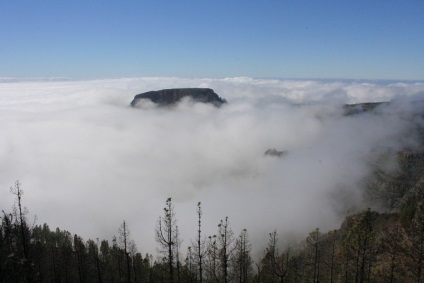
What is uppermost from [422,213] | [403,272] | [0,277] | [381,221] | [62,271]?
[422,213]

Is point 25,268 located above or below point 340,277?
above

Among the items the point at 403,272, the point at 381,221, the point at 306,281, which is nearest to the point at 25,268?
the point at 306,281

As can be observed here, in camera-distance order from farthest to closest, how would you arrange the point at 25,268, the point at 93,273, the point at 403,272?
the point at 93,273 → the point at 403,272 → the point at 25,268

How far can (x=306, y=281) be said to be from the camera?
91938 millimetres

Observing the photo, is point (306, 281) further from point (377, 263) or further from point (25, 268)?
point (25, 268)

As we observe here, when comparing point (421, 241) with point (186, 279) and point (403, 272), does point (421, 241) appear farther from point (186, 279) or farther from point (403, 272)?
point (186, 279)

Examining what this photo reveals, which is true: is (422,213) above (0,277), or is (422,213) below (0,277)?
above

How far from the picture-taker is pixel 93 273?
101062 millimetres

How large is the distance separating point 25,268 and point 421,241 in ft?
Result: 187

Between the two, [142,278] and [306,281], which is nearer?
[306,281]

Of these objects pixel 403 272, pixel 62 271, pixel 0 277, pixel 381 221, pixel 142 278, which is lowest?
pixel 381 221

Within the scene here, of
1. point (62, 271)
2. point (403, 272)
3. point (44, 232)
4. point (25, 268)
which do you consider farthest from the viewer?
point (44, 232)

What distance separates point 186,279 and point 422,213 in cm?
5738

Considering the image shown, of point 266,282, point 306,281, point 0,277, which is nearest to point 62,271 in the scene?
point 0,277
